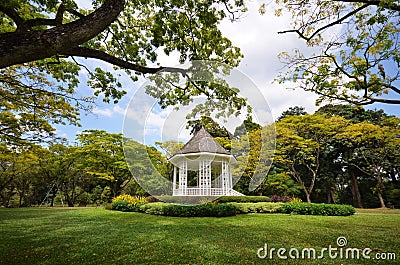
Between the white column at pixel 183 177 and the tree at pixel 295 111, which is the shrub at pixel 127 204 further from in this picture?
the tree at pixel 295 111

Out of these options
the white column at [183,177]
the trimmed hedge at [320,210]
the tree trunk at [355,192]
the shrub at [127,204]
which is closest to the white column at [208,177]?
the white column at [183,177]

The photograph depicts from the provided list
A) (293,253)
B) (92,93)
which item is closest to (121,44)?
(92,93)

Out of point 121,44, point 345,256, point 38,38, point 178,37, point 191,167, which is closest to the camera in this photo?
point 38,38

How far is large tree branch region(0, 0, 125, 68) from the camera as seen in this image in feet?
9.50

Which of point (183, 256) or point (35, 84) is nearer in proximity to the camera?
point (183, 256)

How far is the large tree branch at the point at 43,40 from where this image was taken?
289cm

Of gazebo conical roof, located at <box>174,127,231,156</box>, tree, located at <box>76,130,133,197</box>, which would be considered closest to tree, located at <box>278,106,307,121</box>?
gazebo conical roof, located at <box>174,127,231,156</box>

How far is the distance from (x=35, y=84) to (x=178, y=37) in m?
5.32

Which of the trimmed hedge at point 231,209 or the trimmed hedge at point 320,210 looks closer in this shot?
the trimmed hedge at point 231,209

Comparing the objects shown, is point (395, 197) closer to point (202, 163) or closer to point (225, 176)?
point (225, 176)

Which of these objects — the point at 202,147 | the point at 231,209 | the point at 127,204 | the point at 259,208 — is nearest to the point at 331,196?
the point at 259,208

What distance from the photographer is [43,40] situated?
3.00 meters

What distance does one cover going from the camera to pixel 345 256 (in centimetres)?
481

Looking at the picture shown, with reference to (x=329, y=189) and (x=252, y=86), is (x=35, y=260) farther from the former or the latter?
(x=329, y=189)
